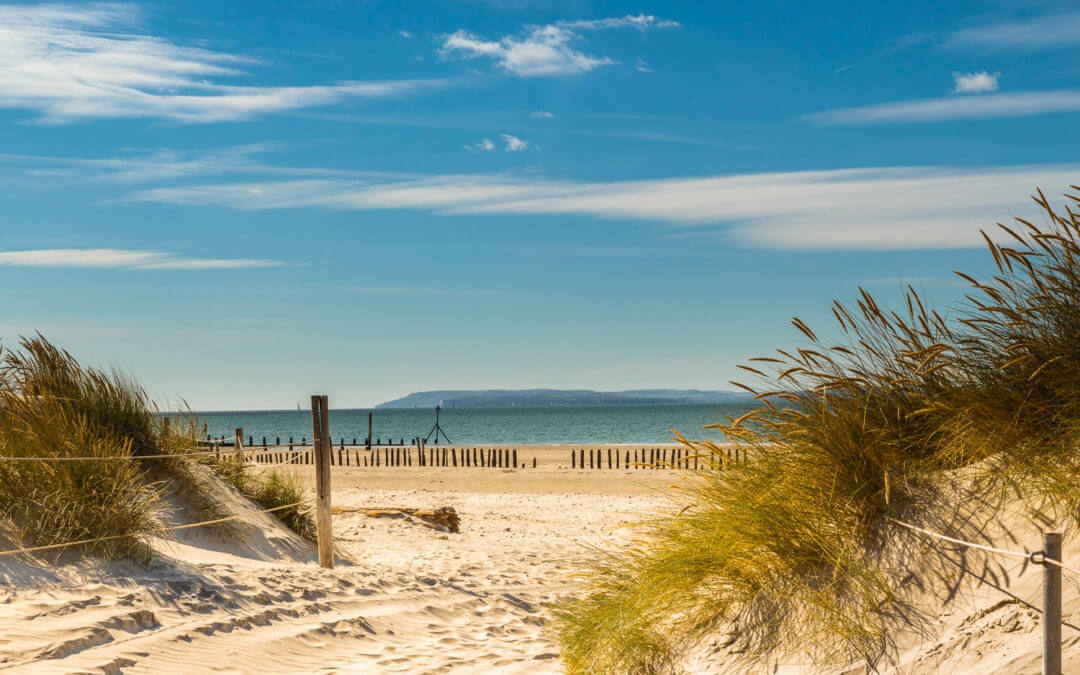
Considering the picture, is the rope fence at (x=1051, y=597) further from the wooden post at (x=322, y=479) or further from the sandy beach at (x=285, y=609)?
the wooden post at (x=322, y=479)

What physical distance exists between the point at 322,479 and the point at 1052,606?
6682mm

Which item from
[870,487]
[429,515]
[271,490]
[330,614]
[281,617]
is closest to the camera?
[870,487]

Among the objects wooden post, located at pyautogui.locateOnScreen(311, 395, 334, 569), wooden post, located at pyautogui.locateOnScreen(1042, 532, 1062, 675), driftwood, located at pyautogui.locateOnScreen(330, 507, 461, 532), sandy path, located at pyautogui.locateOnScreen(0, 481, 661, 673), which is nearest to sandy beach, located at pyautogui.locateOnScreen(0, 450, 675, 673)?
sandy path, located at pyautogui.locateOnScreen(0, 481, 661, 673)

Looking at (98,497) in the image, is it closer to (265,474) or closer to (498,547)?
(265,474)

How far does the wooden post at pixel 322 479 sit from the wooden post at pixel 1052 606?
21.4ft

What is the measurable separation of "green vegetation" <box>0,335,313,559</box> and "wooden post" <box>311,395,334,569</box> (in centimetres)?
118

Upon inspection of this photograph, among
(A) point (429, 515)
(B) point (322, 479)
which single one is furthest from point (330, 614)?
(A) point (429, 515)

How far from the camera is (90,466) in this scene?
717 cm

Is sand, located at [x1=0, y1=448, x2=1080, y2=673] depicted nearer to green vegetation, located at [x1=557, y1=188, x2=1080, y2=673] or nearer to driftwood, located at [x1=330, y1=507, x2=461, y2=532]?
green vegetation, located at [x1=557, y1=188, x2=1080, y2=673]

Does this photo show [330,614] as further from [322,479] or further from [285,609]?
[322,479]

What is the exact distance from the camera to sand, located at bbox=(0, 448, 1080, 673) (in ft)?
13.4

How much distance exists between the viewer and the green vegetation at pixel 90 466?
6.91 metres

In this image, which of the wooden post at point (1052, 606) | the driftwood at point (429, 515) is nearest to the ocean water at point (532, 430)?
the driftwood at point (429, 515)

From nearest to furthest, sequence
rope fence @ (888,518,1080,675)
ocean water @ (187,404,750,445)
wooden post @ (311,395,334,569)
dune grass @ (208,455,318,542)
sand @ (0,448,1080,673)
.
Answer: rope fence @ (888,518,1080,675)
sand @ (0,448,1080,673)
wooden post @ (311,395,334,569)
dune grass @ (208,455,318,542)
ocean water @ (187,404,750,445)
